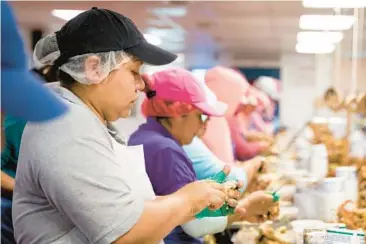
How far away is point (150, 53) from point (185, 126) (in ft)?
2.69

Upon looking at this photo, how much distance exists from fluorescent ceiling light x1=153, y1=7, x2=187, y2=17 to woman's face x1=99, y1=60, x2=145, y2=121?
484 centimetres

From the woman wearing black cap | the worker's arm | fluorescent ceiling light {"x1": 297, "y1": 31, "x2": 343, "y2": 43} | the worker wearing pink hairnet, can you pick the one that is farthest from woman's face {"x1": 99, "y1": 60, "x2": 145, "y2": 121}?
fluorescent ceiling light {"x1": 297, "y1": 31, "x2": 343, "y2": 43}

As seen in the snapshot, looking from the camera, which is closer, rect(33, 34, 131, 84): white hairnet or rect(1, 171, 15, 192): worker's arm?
rect(33, 34, 131, 84): white hairnet

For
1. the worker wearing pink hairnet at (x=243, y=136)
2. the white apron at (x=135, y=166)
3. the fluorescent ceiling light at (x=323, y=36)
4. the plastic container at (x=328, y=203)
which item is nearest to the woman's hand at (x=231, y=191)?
the white apron at (x=135, y=166)

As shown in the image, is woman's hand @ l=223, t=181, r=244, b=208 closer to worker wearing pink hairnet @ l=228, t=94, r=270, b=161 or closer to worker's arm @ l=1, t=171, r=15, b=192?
worker's arm @ l=1, t=171, r=15, b=192

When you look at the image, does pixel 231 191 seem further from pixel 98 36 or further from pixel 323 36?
pixel 323 36

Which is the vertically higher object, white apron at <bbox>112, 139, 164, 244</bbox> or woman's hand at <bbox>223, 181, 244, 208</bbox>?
white apron at <bbox>112, 139, 164, 244</bbox>

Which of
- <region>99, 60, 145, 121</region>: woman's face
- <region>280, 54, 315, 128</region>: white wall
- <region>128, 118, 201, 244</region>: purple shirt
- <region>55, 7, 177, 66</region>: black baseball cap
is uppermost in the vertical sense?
<region>55, 7, 177, 66</region>: black baseball cap

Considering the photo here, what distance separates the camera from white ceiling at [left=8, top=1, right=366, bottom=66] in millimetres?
5934

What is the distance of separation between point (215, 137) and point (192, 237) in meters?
1.58

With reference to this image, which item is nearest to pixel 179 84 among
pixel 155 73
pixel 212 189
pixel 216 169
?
pixel 155 73

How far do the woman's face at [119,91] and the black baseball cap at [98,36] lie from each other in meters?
0.05

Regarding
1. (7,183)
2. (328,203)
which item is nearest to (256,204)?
(328,203)

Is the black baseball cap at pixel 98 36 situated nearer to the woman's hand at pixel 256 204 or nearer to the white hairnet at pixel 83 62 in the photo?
the white hairnet at pixel 83 62
